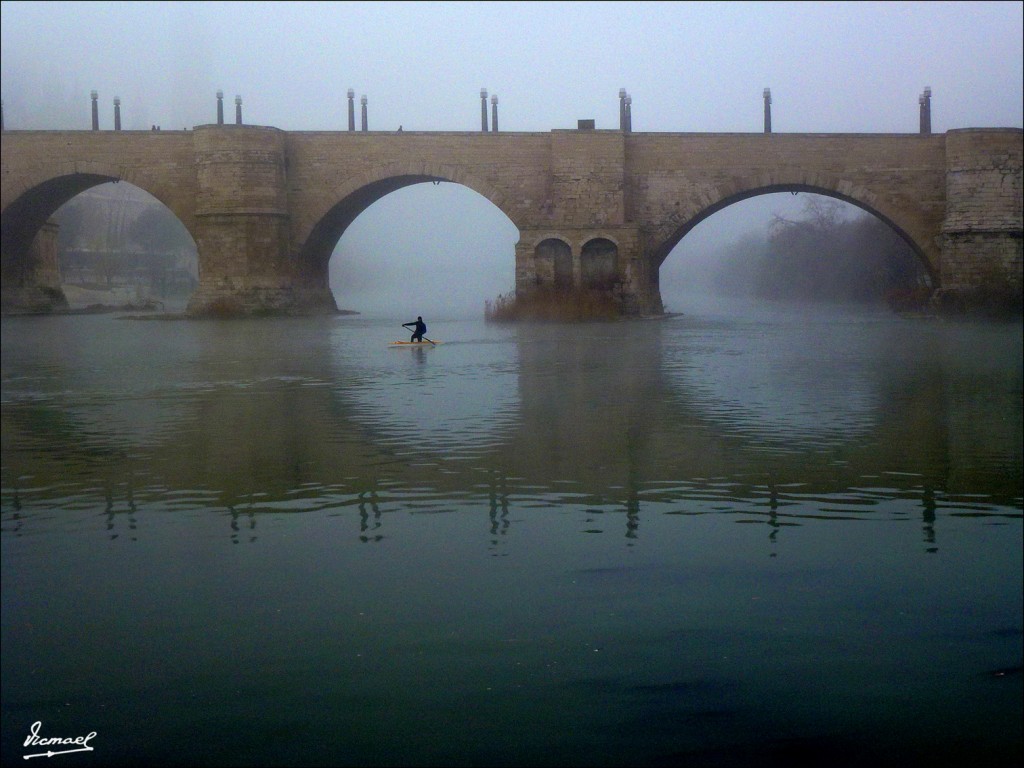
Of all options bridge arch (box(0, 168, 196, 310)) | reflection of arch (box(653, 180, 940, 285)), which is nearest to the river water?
reflection of arch (box(653, 180, 940, 285))

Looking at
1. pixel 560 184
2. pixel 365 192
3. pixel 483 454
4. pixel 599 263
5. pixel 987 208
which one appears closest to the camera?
pixel 483 454

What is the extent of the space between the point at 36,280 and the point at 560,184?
17.4 metres

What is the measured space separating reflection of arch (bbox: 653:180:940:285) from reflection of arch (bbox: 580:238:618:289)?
1.38m

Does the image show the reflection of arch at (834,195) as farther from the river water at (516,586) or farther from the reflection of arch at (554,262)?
the river water at (516,586)

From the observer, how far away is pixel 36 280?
3891 cm

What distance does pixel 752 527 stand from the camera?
583cm

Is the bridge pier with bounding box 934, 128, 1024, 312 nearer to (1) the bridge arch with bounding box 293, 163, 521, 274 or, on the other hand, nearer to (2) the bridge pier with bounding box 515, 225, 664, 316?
(2) the bridge pier with bounding box 515, 225, 664, 316

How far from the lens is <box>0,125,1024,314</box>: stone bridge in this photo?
104 ft

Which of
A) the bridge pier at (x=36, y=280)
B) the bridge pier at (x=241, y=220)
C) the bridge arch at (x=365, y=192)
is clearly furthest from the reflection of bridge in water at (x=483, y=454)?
the bridge pier at (x=36, y=280)

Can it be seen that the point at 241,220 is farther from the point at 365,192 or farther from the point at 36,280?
the point at 36,280

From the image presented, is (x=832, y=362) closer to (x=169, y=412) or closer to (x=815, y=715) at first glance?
(x=169, y=412)

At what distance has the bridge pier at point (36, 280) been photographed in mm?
37375

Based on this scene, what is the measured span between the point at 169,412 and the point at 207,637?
6968 mm

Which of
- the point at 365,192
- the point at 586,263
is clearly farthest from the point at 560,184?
the point at 365,192
